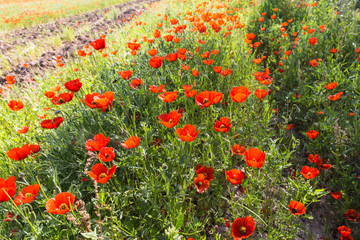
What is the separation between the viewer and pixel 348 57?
2875mm

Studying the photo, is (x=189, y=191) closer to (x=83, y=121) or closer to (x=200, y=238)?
(x=200, y=238)

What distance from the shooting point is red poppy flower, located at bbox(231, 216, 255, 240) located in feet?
3.68

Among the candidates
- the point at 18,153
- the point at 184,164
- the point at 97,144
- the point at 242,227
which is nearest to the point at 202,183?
the point at 184,164

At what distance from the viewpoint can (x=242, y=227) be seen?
1.16 metres

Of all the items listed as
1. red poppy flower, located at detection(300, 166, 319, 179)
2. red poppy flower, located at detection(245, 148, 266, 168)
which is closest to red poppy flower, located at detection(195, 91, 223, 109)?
red poppy flower, located at detection(245, 148, 266, 168)

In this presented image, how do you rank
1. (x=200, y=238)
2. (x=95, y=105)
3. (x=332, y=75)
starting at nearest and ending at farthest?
(x=200, y=238) → (x=95, y=105) → (x=332, y=75)

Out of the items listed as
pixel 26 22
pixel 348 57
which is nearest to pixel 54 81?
pixel 348 57

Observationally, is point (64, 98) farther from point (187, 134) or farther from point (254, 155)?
point (254, 155)

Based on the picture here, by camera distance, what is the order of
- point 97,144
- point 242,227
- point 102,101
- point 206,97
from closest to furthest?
point 242,227 → point 97,144 → point 102,101 → point 206,97

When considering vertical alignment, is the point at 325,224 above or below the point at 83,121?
below

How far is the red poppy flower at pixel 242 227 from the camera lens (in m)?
1.12

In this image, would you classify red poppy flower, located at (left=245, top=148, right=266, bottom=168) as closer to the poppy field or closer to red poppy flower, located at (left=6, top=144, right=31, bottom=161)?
the poppy field

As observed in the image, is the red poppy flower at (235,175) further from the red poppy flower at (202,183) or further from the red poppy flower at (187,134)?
the red poppy flower at (187,134)

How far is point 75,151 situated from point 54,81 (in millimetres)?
2303
